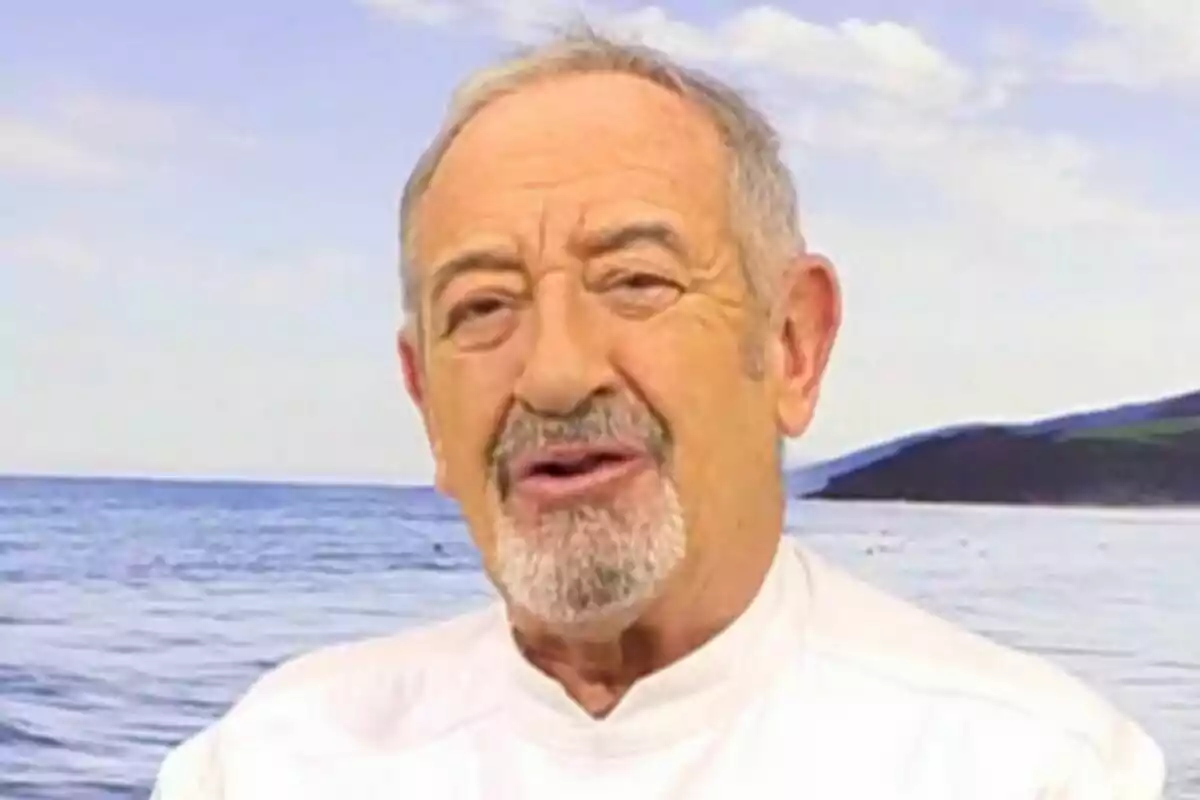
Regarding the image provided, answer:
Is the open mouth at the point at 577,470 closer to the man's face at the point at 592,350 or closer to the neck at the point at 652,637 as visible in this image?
the man's face at the point at 592,350

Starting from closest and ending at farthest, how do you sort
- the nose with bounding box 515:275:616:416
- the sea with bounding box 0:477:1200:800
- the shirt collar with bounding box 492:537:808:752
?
the nose with bounding box 515:275:616:416
the shirt collar with bounding box 492:537:808:752
the sea with bounding box 0:477:1200:800

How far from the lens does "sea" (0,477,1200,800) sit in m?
1.66

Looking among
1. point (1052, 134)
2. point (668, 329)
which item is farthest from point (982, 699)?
point (1052, 134)

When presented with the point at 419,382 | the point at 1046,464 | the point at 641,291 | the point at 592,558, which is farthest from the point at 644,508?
the point at 1046,464

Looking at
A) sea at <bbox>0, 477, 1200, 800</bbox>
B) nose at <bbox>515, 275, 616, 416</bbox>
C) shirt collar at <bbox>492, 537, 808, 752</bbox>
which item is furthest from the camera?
sea at <bbox>0, 477, 1200, 800</bbox>

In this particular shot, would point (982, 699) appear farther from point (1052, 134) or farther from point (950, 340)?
point (1052, 134)

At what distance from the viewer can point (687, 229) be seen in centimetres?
123

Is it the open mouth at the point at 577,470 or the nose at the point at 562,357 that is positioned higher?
the nose at the point at 562,357

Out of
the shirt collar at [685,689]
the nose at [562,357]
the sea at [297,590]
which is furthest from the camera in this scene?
the sea at [297,590]

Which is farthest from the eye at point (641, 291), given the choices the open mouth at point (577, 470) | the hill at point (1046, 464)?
the hill at point (1046, 464)

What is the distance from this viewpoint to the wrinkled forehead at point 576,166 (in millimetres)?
1217

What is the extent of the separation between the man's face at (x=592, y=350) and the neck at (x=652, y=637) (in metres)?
0.03

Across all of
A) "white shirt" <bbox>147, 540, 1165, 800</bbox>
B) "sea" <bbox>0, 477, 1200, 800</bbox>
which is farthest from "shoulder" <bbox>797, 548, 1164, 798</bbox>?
"sea" <bbox>0, 477, 1200, 800</bbox>

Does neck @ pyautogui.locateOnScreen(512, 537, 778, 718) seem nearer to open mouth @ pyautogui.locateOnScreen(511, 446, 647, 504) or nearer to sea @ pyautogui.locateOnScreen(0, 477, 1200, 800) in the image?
open mouth @ pyautogui.locateOnScreen(511, 446, 647, 504)
